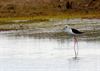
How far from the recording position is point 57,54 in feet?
60.5

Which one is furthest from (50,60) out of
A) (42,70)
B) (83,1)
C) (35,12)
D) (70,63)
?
(83,1)

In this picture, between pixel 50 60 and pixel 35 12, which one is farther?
pixel 35 12

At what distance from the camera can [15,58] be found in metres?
17.6

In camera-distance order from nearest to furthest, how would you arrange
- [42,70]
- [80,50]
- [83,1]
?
[42,70] < [80,50] < [83,1]

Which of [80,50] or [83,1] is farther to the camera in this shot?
[83,1]

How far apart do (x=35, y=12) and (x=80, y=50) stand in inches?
863

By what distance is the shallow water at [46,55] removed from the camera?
15.8 m

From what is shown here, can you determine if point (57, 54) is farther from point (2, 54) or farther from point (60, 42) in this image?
point (60, 42)

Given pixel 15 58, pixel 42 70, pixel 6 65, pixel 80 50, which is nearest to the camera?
pixel 42 70

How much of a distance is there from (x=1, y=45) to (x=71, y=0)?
78.9 feet

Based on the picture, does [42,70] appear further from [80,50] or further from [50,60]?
[80,50]

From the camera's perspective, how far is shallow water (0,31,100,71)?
15750 millimetres

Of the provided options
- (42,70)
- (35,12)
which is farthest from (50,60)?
(35,12)

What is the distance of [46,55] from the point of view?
59.7ft
